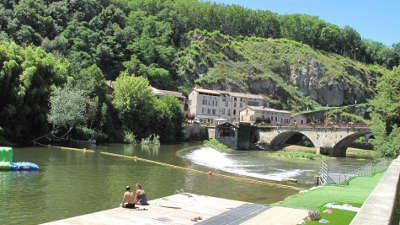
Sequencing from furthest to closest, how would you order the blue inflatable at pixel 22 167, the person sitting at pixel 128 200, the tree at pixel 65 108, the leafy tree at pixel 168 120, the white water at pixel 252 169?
the leafy tree at pixel 168 120 → the tree at pixel 65 108 → the white water at pixel 252 169 → the blue inflatable at pixel 22 167 → the person sitting at pixel 128 200

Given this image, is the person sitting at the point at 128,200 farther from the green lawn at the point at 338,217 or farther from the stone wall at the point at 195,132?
the stone wall at the point at 195,132

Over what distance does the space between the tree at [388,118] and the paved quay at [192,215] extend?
108 ft

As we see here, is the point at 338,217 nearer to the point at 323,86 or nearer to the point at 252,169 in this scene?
the point at 252,169

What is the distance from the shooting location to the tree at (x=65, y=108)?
67625 mm

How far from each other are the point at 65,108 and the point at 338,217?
56.5 meters

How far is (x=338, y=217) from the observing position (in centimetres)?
1912

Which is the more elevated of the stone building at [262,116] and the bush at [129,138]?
the stone building at [262,116]

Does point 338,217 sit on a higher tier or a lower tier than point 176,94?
lower

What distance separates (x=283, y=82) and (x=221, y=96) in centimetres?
4581

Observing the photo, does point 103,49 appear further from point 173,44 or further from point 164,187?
point 164,187

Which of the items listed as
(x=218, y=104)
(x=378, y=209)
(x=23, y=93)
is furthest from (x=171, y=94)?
(x=378, y=209)

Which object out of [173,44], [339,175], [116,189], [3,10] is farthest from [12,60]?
[173,44]

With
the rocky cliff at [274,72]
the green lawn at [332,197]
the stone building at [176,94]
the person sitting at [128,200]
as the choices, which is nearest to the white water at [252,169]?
the green lawn at [332,197]

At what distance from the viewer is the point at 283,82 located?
17575 centimetres
